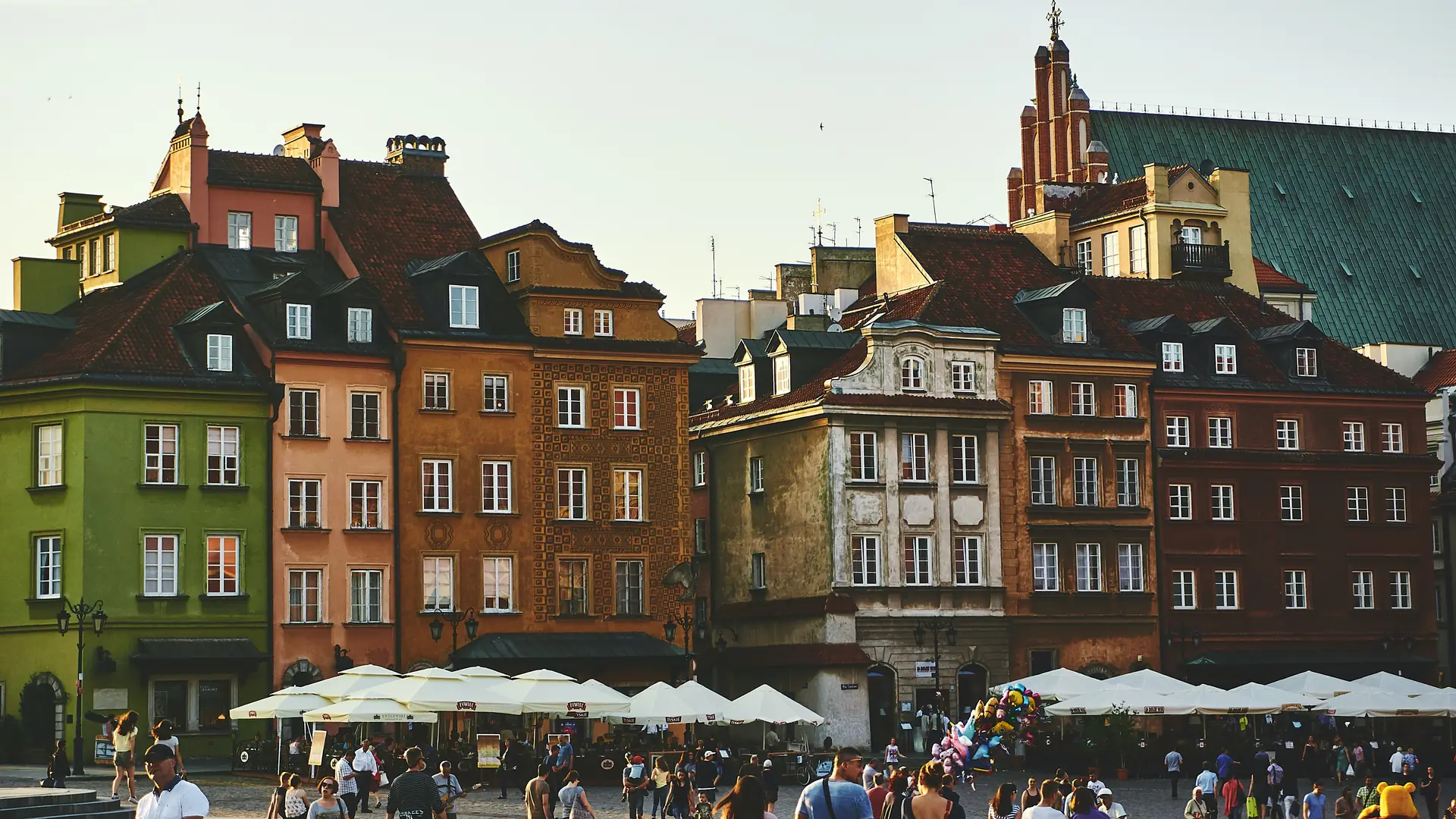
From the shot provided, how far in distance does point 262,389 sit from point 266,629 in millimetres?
6166

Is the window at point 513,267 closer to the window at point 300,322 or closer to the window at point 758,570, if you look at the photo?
the window at point 300,322

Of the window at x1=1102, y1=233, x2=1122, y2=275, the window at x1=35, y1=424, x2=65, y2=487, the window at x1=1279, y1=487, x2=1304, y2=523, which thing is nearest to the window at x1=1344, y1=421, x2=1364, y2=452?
the window at x1=1279, y1=487, x2=1304, y2=523

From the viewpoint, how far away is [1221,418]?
77.7 metres

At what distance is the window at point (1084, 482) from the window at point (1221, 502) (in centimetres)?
432

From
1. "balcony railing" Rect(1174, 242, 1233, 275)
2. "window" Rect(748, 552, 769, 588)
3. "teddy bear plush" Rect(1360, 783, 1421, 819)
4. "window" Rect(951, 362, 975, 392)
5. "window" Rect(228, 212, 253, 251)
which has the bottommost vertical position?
"teddy bear plush" Rect(1360, 783, 1421, 819)

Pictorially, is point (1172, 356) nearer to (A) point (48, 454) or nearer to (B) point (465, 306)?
(B) point (465, 306)

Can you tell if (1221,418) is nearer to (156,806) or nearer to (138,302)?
(138,302)

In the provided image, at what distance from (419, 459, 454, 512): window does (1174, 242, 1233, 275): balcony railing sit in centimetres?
3016

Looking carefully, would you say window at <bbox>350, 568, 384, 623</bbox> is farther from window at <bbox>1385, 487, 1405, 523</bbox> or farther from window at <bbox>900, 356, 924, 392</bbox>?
window at <bbox>1385, 487, 1405, 523</bbox>

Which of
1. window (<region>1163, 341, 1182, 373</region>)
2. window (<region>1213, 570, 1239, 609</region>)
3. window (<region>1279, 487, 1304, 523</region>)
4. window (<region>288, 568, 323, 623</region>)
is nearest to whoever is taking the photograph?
window (<region>288, 568, 323, 623</region>)

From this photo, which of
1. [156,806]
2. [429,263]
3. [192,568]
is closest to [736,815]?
[156,806]

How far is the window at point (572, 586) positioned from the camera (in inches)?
2672

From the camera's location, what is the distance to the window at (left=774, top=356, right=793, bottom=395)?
241 feet

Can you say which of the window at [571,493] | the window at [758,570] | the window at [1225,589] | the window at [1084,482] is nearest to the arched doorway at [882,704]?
the window at [758,570]
